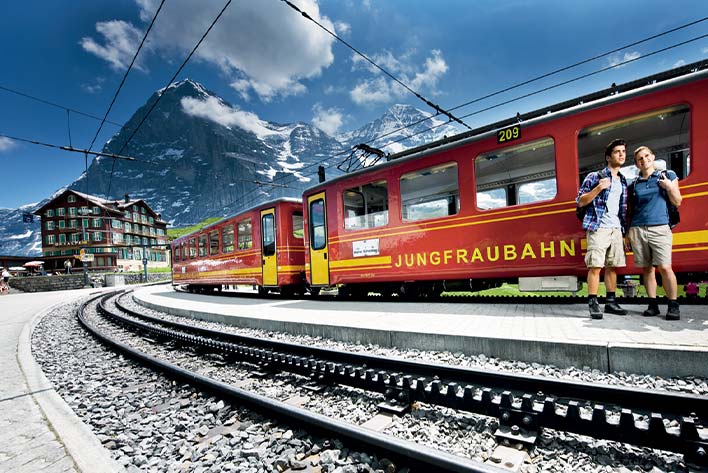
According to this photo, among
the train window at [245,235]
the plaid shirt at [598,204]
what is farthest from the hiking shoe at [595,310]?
the train window at [245,235]

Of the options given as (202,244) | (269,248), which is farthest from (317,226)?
(202,244)

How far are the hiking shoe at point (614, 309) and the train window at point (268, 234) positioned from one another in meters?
9.24

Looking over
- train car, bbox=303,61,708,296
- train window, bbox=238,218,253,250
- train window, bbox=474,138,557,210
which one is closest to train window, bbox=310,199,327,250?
train car, bbox=303,61,708,296

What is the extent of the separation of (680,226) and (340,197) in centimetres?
670

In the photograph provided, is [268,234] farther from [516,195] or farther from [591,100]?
[591,100]

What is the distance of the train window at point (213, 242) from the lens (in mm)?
14844

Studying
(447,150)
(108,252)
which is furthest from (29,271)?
(447,150)

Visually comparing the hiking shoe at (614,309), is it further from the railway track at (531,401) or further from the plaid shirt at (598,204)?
the railway track at (531,401)

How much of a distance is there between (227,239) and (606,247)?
13.0m

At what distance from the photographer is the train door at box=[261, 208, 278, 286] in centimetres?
1139

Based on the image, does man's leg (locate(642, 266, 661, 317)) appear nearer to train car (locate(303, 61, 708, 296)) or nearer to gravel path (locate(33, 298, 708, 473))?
train car (locate(303, 61, 708, 296))

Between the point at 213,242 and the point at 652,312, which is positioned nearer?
the point at 652,312

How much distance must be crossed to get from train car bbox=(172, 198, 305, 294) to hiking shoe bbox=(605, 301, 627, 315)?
8.68m

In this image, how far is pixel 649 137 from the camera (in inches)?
218
